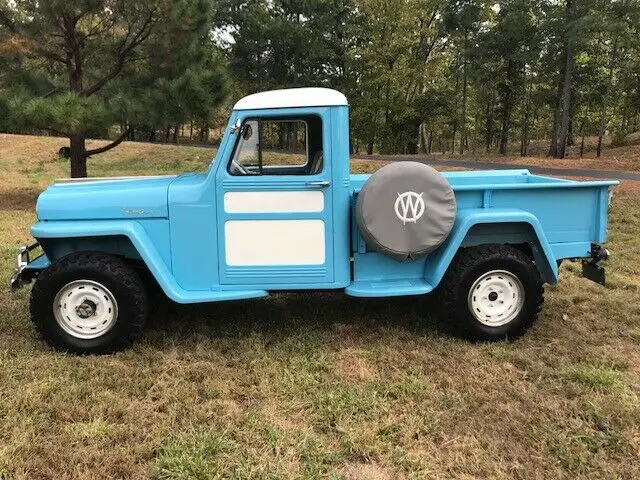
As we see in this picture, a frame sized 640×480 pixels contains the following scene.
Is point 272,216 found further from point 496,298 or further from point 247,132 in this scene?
point 496,298

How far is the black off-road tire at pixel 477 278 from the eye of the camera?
12.8 ft

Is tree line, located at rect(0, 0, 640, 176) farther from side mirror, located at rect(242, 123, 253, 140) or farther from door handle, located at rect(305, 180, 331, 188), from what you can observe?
door handle, located at rect(305, 180, 331, 188)

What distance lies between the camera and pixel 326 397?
126 inches

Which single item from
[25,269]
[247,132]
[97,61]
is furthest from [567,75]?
[25,269]

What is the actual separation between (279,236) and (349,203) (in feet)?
1.80

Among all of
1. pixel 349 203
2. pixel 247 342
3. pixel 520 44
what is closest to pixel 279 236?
pixel 349 203

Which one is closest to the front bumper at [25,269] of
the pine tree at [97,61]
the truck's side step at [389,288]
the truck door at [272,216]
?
the truck door at [272,216]

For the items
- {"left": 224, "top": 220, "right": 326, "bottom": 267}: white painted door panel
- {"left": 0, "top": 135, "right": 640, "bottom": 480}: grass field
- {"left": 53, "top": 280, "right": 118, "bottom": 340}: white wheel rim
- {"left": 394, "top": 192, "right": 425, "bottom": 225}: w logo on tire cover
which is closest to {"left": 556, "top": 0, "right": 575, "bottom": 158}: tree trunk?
{"left": 0, "top": 135, "right": 640, "bottom": 480}: grass field

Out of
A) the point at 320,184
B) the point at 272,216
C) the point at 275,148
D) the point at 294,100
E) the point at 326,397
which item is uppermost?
the point at 294,100

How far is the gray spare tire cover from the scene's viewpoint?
3.70 meters

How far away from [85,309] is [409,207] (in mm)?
2342

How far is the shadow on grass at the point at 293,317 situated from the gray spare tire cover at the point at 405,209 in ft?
2.43

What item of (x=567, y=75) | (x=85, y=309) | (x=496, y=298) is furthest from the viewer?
(x=567, y=75)

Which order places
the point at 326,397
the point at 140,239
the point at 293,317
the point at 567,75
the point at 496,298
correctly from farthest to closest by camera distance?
the point at 567,75, the point at 293,317, the point at 496,298, the point at 140,239, the point at 326,397
